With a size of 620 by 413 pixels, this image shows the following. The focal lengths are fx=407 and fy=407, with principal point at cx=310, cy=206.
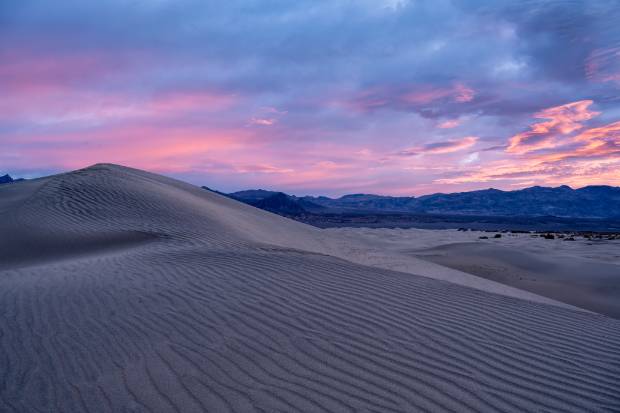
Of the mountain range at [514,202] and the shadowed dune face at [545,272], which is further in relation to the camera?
the mountain range at [514,202]

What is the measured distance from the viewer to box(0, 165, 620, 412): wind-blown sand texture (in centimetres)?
306

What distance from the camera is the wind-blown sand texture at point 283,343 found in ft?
10.0

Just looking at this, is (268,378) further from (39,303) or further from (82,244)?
(82,244)

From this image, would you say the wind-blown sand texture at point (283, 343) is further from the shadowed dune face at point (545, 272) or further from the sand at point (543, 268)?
the shadowed dune face at point (545, 272)

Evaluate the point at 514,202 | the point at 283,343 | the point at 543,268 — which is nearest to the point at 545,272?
the point at 543,268

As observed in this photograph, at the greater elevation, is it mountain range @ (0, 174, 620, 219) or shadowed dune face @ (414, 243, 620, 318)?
mountain range @ (0, 174, 620, 219)

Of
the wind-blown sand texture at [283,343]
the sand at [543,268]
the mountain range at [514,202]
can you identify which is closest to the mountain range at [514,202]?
the mountain range at [514,202]

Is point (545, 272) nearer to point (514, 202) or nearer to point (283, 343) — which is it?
point (283, 343)

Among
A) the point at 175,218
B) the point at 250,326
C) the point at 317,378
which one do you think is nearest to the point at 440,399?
the point at 317,378

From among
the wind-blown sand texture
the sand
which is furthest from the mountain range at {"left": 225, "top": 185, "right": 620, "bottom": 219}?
the wind-blown sand texture

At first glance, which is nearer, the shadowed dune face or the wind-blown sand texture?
the wind-blown sand texture

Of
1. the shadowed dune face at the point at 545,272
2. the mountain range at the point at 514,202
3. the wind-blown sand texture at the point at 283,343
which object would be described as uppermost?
the mountain range at the point at 514,202

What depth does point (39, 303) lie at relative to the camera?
5.28 metres

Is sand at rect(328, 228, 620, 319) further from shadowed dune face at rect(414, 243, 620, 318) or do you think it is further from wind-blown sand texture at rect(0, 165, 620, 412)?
wind-blown sand texture at rect(0, 165, 620, 412)
